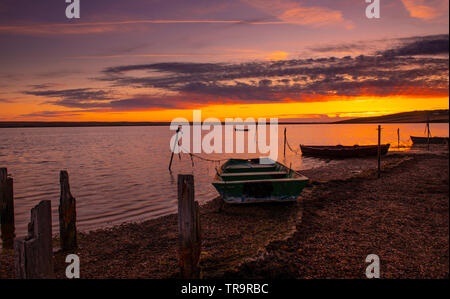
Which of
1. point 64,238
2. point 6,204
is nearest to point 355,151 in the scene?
point 64,238

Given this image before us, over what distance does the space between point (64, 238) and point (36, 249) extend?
4.82 m

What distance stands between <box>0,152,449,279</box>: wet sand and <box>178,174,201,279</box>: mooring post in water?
49 centimetres

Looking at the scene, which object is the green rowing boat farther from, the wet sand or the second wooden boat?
the second wooden boat

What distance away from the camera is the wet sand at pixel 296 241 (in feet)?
20.2

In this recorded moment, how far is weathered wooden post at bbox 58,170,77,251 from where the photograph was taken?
8383 millimetres

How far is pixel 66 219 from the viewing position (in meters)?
8.50

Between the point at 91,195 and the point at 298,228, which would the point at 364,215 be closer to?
the point at 298,228

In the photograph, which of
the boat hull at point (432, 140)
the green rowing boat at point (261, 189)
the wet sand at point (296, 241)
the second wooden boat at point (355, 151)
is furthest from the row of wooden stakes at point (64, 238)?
the boat hull at point (432, 140)

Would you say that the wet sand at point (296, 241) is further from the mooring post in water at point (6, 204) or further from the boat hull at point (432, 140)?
the boat hull at point (432, 140)

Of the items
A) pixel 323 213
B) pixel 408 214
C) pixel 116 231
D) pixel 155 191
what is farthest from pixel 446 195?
pixel 155 191

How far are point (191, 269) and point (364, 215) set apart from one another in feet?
22.7

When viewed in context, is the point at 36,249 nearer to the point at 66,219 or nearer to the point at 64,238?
the point at 66,219

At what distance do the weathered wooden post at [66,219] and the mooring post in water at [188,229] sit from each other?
14.9ft

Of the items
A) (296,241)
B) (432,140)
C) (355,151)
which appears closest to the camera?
(296,241)
